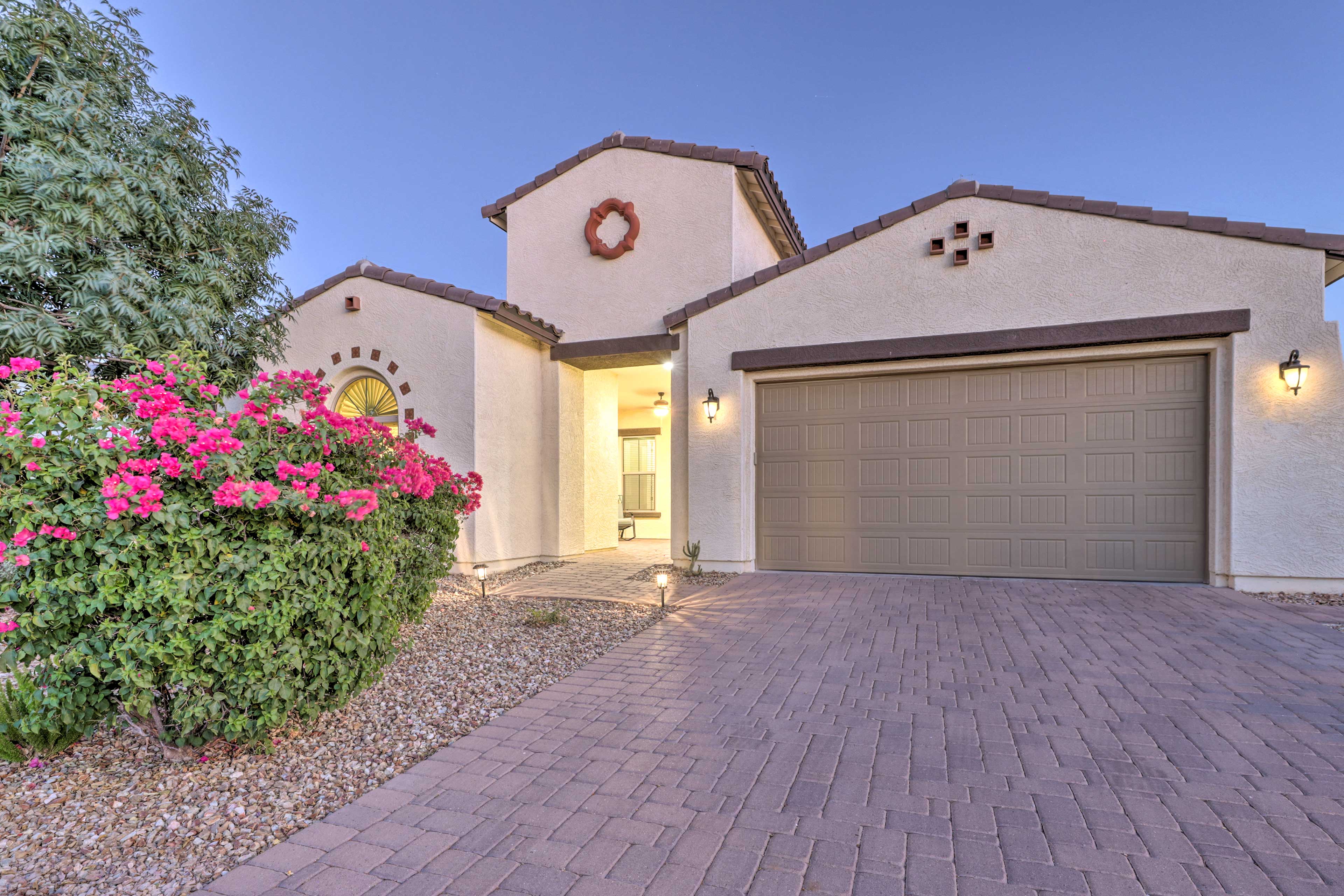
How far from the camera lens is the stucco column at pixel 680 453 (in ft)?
→ 26.7

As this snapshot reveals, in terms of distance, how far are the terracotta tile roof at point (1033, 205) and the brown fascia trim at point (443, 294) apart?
80.2 inches

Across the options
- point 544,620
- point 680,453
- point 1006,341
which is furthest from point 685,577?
point 1006,341

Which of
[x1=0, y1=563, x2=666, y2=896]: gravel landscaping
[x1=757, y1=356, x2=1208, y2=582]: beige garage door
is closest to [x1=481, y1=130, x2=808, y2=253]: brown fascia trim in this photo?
[x1=757, y1=356, x2=1208, y2=582]: beige garage door

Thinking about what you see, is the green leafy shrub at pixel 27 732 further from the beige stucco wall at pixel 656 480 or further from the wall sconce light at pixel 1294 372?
the beige stucco wall at pixel 656 480

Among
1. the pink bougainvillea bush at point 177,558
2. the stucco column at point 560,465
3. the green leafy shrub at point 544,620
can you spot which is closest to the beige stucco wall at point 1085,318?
the stucco column at point 560,465

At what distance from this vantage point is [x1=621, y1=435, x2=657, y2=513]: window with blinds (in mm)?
12867

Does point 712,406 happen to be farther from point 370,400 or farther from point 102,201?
point 102,201

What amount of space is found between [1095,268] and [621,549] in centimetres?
794

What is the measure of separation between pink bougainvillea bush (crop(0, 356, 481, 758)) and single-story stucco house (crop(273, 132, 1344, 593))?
5.18 meters

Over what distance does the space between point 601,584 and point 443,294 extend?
4.41 metres

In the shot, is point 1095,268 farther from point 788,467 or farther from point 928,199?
point 788,467

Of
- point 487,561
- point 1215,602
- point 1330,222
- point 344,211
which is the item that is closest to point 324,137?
point 344,211

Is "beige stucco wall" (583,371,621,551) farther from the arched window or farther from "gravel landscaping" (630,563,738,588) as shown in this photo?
the arched window

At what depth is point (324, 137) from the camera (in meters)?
44.6
